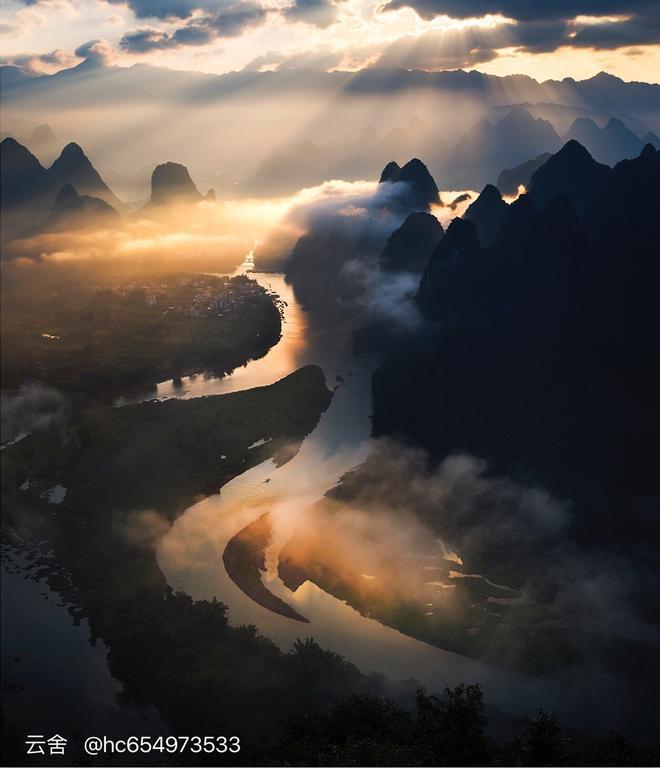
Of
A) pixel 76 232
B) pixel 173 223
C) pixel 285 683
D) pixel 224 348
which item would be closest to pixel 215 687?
pixel 285 683

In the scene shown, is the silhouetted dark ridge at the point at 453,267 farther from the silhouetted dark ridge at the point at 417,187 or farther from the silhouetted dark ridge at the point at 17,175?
the silhouetted dark ridge at the point at 17,175

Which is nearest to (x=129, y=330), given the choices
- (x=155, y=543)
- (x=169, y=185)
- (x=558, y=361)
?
(x=155, y=543)

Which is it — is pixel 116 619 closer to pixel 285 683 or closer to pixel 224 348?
pixel 285 683

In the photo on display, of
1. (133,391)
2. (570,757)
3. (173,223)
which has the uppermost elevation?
(570,757)

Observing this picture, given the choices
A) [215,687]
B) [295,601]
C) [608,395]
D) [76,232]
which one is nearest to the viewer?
[215,687]

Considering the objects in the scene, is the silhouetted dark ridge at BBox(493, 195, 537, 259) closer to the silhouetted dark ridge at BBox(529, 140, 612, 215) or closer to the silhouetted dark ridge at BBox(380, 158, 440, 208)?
the silhouetted dark ridge at BBox(529, 140, 612, 215)

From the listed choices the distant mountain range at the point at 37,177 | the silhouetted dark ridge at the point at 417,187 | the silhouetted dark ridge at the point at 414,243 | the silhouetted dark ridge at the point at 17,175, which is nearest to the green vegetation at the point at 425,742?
the silhouetted dark ridge at the point at 414,243

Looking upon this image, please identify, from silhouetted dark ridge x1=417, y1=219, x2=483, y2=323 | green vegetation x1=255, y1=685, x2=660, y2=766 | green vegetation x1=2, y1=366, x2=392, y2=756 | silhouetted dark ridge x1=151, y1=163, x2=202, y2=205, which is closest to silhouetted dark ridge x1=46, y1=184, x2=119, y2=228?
silhouetted dark ridge x1=151, y1=163, x2=202, y2=205
